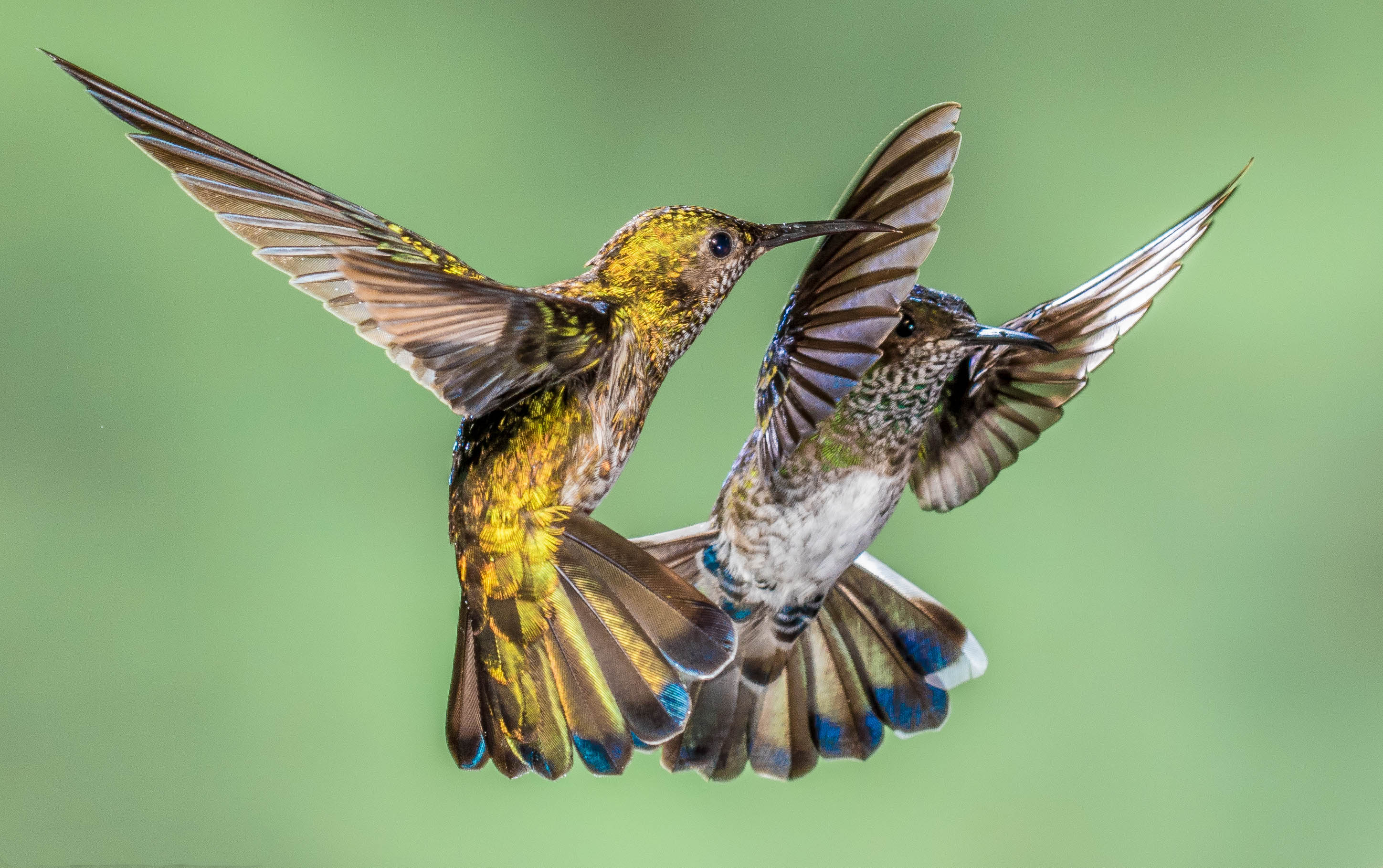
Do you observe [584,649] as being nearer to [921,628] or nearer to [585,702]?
[585,702]

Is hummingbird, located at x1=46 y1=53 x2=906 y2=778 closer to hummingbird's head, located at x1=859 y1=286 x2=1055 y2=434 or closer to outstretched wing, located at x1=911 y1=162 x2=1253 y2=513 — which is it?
hummingbird's head, located at x1=859 y1=286 x2=1055 y2=434

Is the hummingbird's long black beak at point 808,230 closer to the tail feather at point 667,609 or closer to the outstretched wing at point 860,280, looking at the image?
the outstretched wing at point 860,280

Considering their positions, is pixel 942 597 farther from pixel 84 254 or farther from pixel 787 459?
pixel 84 254

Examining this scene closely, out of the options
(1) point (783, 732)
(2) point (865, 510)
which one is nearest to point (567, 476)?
(2) point (865, 510)

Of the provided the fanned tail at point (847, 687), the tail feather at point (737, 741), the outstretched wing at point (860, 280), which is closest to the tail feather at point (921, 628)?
the fanned tail at point (847, 687)

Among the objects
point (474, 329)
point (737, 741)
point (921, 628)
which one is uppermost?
point (474, 329)

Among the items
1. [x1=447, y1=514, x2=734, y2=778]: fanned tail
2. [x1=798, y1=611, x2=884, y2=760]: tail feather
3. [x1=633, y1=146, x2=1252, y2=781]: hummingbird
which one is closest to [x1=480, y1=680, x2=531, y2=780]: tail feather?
[x1=447, y1=514, x2=734, y2=778]: fanned tail

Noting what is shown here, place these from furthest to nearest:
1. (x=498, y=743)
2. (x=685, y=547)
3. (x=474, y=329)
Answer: (x=685, y=547)
(x=498, y=743)
(x=474, y=329)
